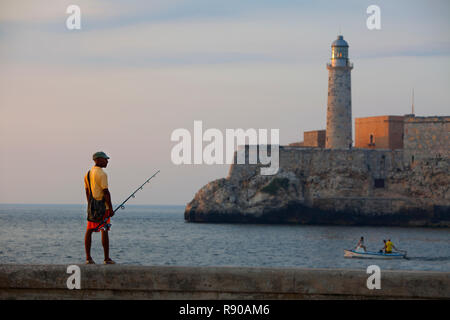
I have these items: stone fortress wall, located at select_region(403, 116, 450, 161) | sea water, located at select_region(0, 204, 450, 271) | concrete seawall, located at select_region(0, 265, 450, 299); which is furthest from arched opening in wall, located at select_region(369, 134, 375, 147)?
concrete seawall, located at select_region(0, 265, 450, 299)

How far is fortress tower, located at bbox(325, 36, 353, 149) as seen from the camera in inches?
2594

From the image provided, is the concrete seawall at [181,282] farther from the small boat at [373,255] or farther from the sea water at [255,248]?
the small boat at [373,255]

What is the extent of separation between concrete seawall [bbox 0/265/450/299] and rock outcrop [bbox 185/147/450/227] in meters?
59.4

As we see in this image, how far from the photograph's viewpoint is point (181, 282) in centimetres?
838

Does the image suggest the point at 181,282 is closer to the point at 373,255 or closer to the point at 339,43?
the point at 373,255

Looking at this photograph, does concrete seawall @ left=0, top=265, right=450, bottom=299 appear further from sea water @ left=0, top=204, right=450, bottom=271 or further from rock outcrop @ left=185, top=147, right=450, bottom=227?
rock outcrop @ left=185, top=147, right=450, bottom=227

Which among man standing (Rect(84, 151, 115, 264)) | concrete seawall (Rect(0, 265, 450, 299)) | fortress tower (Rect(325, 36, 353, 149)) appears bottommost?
concrete seawall (Rect(0, 265, 450, 299))

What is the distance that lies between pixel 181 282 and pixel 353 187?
2399 inches

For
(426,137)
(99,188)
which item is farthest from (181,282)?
(426,137)

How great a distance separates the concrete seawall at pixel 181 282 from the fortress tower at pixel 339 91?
58578 millimetres
